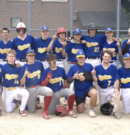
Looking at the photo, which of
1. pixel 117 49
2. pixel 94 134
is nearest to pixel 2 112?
pixel 94 134

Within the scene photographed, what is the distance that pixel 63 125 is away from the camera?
166 inches

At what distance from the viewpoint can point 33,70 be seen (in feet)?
16.1

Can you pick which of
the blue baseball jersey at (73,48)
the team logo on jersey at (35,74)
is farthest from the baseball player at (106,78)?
the team logo on jersey at (35,74)

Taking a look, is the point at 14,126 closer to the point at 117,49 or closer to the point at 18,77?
the point at 18,77

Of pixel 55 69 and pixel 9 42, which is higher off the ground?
pixel 9 42

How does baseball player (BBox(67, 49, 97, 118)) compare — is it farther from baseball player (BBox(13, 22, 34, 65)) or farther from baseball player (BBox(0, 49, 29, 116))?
baseball player (BBox(13, 22, 34, 65))

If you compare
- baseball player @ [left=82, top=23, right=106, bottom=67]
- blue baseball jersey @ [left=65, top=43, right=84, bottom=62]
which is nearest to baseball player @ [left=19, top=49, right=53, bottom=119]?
blue baseball jersey @ [left=65, top=43, right=84, bottom=62]

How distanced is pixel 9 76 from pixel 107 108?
6.69 ft

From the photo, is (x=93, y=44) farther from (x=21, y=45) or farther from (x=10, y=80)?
(x=10, y=80)

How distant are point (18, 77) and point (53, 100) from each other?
2.74 ft

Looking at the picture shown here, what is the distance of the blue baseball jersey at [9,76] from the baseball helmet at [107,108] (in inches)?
70.3

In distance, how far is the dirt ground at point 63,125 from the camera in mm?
3896

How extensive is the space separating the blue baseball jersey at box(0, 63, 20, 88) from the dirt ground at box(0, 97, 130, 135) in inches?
23.2

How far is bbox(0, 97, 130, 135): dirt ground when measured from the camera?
3.90m
